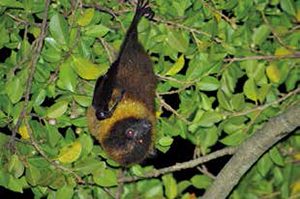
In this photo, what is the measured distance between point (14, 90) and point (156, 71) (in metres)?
1.00

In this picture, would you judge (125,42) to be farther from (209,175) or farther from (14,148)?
(209,175)

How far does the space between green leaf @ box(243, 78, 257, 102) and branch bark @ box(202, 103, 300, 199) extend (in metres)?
0.22

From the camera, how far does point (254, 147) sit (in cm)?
414

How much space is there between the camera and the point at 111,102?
14.1 ft

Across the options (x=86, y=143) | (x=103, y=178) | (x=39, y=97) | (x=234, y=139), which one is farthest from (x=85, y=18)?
(x=234, y=139)

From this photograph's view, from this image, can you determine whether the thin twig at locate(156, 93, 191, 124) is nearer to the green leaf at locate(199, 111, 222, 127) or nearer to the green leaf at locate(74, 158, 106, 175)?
the green leaf at locate(199, 111, 222, 127)

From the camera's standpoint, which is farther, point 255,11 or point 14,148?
point 255,11

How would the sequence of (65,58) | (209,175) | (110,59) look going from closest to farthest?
(65,58)
(110,59)
(209,175)

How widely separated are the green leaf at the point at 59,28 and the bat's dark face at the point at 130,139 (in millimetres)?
894

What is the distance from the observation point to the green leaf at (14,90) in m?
3.65

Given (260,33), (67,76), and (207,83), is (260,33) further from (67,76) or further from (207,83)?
(67,76)

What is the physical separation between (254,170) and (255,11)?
1301 millimetres

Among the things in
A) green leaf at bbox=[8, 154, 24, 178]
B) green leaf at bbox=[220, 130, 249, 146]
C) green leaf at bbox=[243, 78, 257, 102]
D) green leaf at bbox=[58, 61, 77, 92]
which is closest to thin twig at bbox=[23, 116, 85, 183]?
green leaf at bbox=[8, 154, 24, 178]

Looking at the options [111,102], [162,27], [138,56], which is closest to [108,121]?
[111,102]
